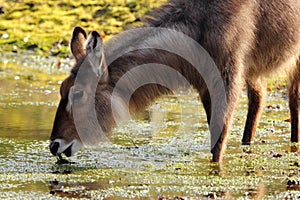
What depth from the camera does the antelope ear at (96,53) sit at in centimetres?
741

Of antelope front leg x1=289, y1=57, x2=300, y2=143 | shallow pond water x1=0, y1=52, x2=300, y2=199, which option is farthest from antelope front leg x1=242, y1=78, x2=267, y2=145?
antelope front leg x1=289, y1=57, x2=300, y2=143

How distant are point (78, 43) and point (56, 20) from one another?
55.3 feet

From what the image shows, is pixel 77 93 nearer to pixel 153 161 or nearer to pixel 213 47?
pixel 153 161

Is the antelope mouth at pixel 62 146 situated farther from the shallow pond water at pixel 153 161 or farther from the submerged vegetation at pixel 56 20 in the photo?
the submerged vegetation at pixel 56 20

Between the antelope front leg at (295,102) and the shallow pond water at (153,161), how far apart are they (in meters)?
0.18

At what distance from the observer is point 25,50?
875 inches

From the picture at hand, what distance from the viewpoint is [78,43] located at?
7.81 metres

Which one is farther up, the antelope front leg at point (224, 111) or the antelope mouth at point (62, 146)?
the antelope front leg at point (224, 111)

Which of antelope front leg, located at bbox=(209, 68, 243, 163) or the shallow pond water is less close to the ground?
antelope front leg, located at bbox=(209, 68, 243, 163)

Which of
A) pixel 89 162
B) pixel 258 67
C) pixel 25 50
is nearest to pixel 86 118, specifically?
pixel 89 162

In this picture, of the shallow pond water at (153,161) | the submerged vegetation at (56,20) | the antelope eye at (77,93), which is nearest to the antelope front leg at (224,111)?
the shallow pond water at (153,161)

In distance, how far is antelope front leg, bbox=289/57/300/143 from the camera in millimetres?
9836

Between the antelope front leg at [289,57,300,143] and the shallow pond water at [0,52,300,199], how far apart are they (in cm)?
18

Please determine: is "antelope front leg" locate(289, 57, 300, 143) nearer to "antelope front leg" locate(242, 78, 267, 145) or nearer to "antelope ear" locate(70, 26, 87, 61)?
"antelope front leg" locate(242, 78, 267, 145)
